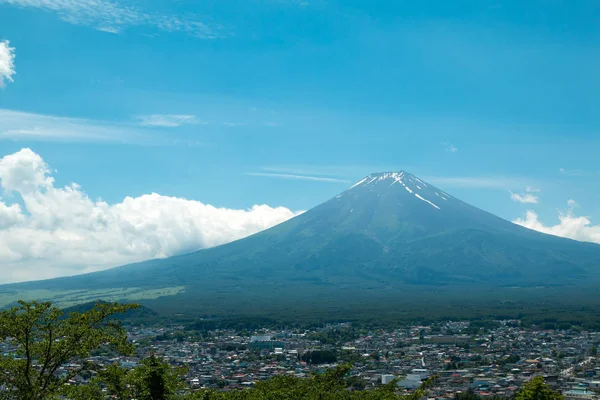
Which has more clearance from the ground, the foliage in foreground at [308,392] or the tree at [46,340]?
the tree at [46,340]

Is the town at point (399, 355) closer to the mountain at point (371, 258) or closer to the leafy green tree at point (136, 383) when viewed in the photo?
the leafy green tree at point (136, 383)

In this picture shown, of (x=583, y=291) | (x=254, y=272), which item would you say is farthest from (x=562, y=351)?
(x=254, y=272)

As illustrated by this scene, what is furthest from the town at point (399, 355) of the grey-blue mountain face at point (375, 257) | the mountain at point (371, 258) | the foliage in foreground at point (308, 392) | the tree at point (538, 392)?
the grey-blue mountain face at point (375, 257)

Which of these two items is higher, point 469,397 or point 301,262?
point 301,262

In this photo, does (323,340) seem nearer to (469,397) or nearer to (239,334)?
(239,334)

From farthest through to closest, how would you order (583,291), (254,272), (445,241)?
1. (445,241)
2. (254,272)
3. (583,291)
